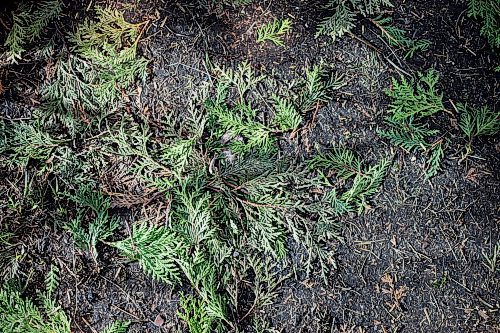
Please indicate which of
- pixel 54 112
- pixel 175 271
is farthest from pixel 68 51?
pixel 175 271

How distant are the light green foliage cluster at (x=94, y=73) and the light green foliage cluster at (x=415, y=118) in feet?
4.07

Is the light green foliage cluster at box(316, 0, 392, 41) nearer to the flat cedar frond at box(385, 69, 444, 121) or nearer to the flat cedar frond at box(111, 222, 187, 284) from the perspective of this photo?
the flat cedar frond at box(385, 69, 444, 121)

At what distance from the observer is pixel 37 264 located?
8.23ft

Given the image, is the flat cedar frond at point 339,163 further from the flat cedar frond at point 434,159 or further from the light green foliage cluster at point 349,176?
the flat cedar frond at point 434,159

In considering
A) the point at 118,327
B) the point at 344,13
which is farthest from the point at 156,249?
the point at 344,13

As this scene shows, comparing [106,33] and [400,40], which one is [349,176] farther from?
[106,33]

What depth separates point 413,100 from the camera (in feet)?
8.36

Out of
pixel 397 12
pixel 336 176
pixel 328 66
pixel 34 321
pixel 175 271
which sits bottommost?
pixel 34 321

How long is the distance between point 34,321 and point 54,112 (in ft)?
3.27

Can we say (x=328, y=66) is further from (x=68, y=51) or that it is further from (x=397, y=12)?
(x=68, y=51)

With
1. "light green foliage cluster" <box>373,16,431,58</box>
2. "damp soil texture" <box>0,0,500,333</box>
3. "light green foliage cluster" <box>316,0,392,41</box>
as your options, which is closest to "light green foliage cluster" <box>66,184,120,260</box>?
"damp soil texture" <box>0,0,500,333</box>

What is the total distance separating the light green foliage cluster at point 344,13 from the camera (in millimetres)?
2598

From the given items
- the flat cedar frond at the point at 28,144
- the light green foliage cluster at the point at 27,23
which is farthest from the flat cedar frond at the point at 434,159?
the light green foliage cluster at the point at 27,23

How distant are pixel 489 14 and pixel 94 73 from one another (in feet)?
6.44
